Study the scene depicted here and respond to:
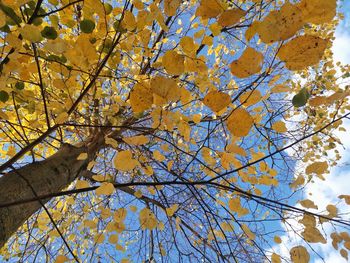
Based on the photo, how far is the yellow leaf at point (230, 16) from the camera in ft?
2.27

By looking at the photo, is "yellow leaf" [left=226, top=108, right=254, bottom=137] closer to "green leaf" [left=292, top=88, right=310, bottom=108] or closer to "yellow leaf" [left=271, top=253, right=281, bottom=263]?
"green leaf" [left=292, top=88, right=310, bottom=108]

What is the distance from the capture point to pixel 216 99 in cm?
73

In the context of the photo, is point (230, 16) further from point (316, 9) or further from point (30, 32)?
point (30, 32)

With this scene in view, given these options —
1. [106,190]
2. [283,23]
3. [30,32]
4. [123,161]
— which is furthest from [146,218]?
[283,23]

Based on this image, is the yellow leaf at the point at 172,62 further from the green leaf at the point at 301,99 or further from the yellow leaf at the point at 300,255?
the yellow leaf at the point at 300,255

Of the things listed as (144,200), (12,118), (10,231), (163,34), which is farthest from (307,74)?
(10,231)

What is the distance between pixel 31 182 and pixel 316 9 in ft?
4.65

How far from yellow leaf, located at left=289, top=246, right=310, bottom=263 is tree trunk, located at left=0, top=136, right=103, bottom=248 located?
904 millimetres

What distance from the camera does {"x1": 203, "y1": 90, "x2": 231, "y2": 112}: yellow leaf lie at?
73 cm

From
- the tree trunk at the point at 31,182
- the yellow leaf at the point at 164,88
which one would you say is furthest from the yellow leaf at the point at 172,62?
the tree trunk at the point at 31,182

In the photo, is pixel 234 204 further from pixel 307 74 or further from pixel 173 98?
pixel 307 74

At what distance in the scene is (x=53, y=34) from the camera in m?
0.90

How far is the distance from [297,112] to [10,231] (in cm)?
318

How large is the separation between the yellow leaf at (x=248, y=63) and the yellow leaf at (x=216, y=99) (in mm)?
76
